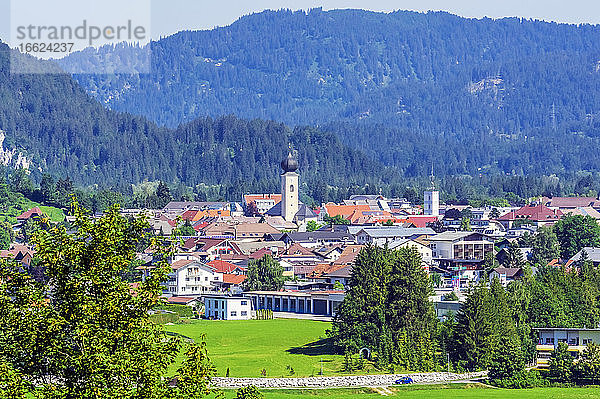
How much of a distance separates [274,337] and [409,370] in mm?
8381

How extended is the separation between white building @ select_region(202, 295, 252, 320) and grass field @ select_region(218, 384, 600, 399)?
21015mm

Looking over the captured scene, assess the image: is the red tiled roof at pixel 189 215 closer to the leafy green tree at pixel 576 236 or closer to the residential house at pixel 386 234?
the residential house at pixel 386 234

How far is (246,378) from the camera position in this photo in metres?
37.2

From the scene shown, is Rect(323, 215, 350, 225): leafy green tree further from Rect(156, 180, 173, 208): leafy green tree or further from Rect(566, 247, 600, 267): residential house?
Rect(566, 247, 600, 267): residential house

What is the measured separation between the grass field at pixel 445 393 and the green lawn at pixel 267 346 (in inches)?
113

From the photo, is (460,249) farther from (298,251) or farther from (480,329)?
(480,329)

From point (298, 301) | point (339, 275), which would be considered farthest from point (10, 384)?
point (339, 275)

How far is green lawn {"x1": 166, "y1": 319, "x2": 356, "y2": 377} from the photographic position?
132 ft

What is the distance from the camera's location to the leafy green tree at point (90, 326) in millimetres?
12664

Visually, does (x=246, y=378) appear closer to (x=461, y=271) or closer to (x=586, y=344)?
(x=586, y=344)

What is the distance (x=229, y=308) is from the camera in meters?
57.7

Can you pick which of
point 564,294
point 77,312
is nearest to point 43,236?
point 77,312

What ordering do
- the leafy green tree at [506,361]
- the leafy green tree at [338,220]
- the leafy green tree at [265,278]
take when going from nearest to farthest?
the leafy green tree at [506,361], the leafy green tree at [265,278], the leafy green tree at [338,220]

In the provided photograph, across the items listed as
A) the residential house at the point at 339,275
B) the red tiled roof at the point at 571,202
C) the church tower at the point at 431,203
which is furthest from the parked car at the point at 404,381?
the red tiled roof at the point at 571,202
